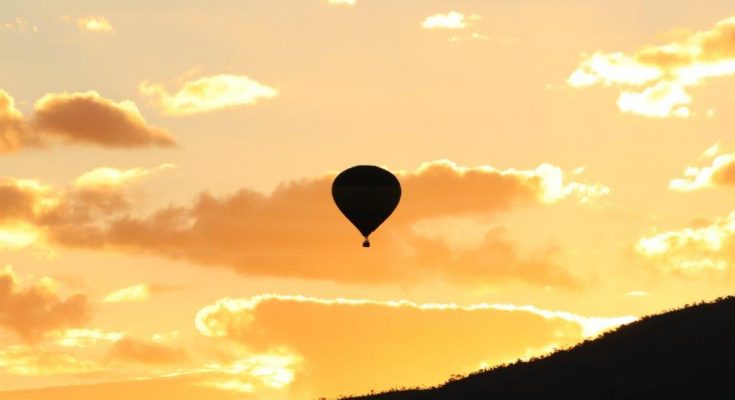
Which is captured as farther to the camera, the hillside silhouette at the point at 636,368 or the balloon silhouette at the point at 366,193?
the balloon silhouette at the point at 366,193

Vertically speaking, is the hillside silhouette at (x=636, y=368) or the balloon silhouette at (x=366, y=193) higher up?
the balloon silhouette at (x=366, y=193)

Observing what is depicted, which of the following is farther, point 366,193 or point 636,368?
point 366,193

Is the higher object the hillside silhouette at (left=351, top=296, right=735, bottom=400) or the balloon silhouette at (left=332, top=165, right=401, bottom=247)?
the balloon silhouette at (left=332, top=165, right=401, bottom=247)

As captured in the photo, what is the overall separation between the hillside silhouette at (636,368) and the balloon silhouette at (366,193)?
67.9ft

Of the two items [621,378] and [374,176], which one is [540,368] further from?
[374,176]

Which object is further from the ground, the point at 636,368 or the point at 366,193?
the point at 366,193

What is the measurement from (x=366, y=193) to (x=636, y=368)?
28.9 metres

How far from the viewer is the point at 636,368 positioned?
6341 centimetres

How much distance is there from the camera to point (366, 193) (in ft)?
292

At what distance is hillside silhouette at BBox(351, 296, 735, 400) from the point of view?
5956cm

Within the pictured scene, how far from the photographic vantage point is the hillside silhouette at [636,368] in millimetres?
59562

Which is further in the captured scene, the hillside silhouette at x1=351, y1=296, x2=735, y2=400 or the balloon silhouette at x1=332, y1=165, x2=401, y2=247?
the balloon silhouette at x1=332, y1=165, x2=401, y2=247

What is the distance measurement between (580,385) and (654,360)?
3.67 metres

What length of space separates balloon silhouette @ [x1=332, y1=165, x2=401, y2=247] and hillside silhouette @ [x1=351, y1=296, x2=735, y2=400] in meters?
20.7
